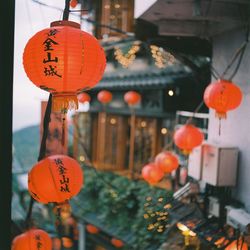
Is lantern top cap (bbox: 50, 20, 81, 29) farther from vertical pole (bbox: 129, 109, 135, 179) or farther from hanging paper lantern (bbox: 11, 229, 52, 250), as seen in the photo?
vertical pole (bbox: 129, 109, 135, 179)

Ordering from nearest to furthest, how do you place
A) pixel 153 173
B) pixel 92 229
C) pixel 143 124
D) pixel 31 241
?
pixel 31 241 < pixel 153 173 < pixel 92 229 < pixel 143 124

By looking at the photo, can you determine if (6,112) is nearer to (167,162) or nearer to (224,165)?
(224,165)

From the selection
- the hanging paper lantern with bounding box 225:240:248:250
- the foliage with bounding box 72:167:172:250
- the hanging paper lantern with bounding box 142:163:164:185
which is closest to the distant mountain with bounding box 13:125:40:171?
the foliage with bounding box 72:167:172:250

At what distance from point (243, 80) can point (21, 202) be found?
43.0 ft

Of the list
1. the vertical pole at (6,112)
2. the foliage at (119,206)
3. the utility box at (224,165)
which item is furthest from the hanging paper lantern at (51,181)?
the foliage at (119,206)

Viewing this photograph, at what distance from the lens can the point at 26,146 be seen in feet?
69.9

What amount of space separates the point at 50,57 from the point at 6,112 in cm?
99

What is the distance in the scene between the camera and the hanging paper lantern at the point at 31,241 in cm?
590

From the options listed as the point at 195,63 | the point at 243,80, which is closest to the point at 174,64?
the point at 195,63

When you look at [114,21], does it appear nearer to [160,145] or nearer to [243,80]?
[160,145]

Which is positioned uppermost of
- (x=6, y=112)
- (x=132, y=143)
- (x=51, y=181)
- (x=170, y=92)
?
(x=170, y=92)

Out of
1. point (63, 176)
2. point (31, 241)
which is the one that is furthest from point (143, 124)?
point (63, 176)

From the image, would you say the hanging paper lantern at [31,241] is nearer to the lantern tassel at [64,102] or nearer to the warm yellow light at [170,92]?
the lantern tassel at [64,102]

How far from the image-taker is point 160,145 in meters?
15.9
